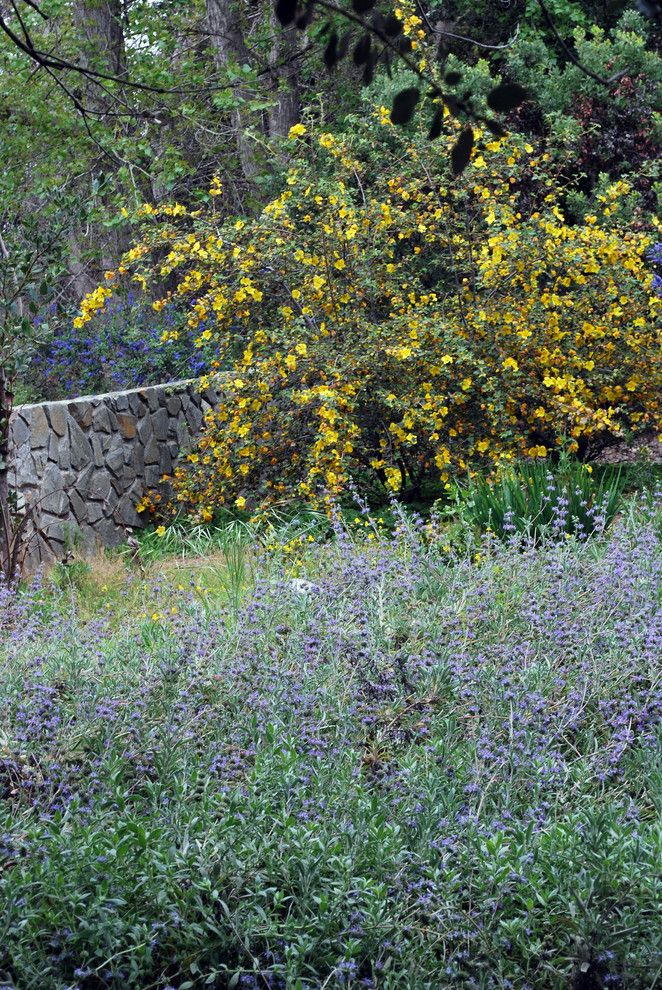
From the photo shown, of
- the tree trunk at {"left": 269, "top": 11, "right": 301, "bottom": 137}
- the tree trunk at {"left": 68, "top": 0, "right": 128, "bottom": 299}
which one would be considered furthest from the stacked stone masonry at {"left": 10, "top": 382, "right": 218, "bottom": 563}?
the tree trunk at {"left": 269, "top": 11, "right": 301, "bottom": 137}

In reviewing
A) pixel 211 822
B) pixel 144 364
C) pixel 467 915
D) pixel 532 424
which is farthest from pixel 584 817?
pixel 144 364

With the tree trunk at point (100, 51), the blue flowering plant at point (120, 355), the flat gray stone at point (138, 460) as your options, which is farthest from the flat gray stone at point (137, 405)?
the tree trunk at point (100, 51)

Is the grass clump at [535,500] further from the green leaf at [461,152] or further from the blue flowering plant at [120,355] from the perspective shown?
the blue flowering plant at [120,355]

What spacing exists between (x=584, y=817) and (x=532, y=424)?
573cm

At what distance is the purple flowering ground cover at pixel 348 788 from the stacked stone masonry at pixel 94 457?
12.4ft

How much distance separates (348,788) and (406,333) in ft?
17.8

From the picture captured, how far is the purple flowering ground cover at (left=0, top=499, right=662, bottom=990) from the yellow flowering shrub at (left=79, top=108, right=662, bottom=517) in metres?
3.33

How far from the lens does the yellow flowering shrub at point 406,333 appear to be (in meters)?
7.73

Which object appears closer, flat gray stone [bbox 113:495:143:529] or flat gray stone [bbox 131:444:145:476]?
flat gray stone [bbox 113:495:143:529]

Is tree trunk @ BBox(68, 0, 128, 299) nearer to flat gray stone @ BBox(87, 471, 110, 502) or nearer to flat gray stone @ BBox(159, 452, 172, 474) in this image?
flat gray stone @ BBox(159, 452, 172, 474)

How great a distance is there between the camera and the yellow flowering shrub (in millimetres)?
7734

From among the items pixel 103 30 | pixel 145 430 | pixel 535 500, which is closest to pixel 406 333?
pixel 535 500

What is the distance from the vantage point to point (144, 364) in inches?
430

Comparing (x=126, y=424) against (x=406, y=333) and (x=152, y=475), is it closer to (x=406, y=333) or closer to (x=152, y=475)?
(x=152, y=475)
